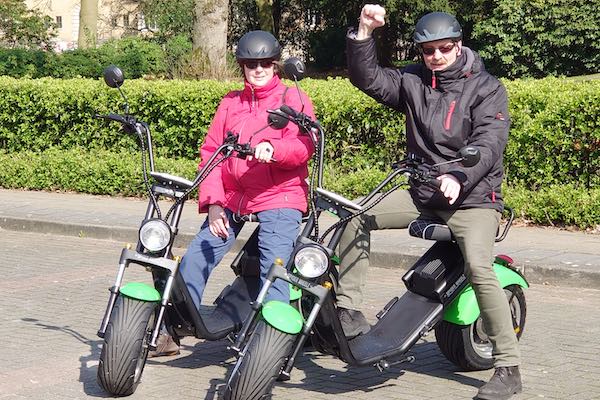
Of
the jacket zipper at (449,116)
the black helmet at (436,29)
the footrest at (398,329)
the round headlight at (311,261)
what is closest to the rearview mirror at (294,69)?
the black helmet at (436,29)

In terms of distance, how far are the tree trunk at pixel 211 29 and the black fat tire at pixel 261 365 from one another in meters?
15.0

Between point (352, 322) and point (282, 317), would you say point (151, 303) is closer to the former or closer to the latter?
point (282, 317)

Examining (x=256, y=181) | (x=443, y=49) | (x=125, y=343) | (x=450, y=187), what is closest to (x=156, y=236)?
(x=125, y=343)

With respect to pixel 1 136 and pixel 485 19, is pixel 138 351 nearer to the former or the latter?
pixel 1 136

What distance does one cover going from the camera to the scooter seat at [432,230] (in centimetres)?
587

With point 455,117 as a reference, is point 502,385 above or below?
below

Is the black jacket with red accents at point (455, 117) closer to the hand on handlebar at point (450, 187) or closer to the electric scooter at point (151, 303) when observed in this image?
the hand on handlebar at point (450, 187)

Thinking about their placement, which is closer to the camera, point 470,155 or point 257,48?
point 470,155

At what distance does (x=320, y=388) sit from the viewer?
6109 millimetres

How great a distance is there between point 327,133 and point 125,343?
7.05m

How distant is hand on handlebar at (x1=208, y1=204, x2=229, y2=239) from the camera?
631 cm

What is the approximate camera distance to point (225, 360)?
22.1 ft

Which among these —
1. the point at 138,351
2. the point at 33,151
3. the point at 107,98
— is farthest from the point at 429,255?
the point at 33,151

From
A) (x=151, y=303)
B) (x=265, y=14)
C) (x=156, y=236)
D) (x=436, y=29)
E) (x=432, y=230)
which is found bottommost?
(x=151, y=303)
